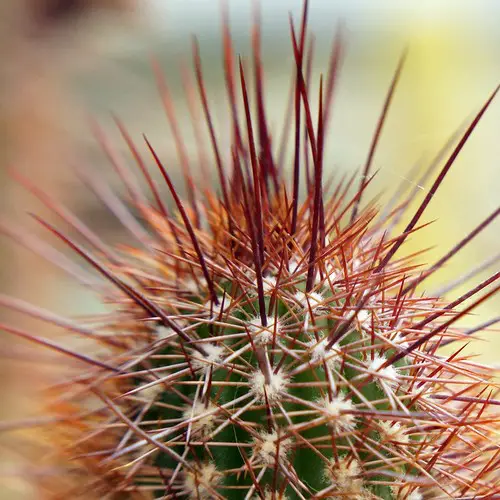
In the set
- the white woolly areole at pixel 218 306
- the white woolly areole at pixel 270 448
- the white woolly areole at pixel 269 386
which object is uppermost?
the white woolly areole at pixel 218 306

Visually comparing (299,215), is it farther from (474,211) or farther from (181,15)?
(181,15)

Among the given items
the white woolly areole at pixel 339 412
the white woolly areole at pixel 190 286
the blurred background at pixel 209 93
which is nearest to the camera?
the white woolly areole at pixel 339 412

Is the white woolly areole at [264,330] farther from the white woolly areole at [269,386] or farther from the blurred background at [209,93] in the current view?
the blurred background at [209,93]

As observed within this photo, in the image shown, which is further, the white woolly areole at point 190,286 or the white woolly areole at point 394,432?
the white woolly areole at point 190,286

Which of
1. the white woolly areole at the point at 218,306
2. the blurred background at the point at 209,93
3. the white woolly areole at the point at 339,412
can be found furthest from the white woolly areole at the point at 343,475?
the blurred background at the point at 209,93

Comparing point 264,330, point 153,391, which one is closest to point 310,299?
point 264,330

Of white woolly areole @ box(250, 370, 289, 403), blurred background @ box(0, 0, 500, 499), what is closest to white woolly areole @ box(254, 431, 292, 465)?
white woolly areole @ box(250, 370, 289, 403)

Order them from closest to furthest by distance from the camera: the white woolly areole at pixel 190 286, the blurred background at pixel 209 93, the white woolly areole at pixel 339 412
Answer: the white woolly areole at pixel 339 412, the white woolly areole at pixel 190 286, the blurred background at pixel 209 93
